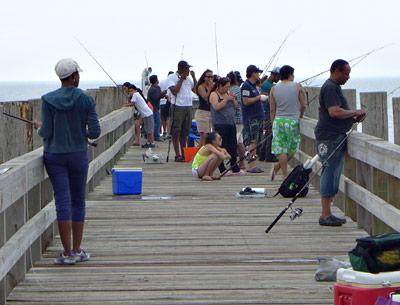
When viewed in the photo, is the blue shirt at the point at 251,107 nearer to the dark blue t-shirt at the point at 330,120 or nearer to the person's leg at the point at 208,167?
the person's leg at the point at 208,167

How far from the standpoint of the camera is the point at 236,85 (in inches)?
683

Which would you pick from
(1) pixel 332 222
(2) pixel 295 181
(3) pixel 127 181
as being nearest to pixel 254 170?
(3) pixel 127 181

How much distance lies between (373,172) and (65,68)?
2.88 meters

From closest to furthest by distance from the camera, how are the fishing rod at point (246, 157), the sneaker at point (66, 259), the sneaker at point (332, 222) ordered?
the sneaker at point (66, 259)
the sneaker at point (332, 222)
the fishing rod at point (246, 157)

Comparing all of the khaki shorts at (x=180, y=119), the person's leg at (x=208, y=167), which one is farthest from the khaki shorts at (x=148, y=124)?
the person's leg at (x=208, y=167)

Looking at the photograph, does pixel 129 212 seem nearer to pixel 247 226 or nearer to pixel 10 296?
pixel 247 226

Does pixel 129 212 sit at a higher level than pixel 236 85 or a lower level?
lower

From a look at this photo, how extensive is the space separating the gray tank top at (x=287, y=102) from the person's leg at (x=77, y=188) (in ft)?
17.8

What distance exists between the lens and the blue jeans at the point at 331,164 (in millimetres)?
10617

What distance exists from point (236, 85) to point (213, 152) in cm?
215

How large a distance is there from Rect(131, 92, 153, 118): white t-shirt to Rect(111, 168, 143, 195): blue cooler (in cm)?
838

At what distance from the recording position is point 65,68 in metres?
8.66

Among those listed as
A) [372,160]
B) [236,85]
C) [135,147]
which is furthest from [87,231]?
[135,147]

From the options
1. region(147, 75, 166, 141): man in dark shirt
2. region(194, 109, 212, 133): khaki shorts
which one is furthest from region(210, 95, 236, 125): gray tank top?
region(147, 75, 166, 141): man in dark shirt
